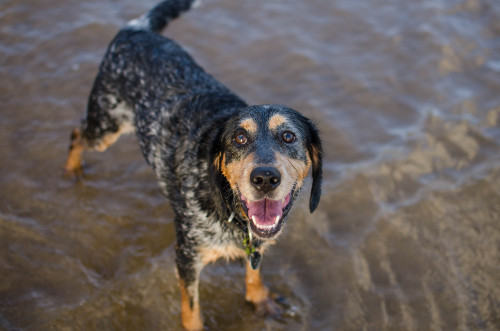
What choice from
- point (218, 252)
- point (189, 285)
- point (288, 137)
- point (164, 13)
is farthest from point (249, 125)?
point (164, 13)

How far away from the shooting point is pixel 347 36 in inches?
240

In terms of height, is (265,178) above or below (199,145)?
above

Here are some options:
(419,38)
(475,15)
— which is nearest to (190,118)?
(419,38)

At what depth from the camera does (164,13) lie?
427cm

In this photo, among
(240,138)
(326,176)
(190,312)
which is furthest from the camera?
(326,176)

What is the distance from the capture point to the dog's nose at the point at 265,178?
237 cm

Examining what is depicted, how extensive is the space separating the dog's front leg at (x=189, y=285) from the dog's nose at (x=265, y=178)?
35.6 inches

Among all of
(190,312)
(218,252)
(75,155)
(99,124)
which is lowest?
(190,312)

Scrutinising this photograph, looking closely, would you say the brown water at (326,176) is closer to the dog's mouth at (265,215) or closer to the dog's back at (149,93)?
the dog's back at (149,93)

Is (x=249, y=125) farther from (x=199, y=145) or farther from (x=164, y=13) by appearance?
(x=164, y=13)

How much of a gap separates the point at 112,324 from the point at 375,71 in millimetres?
4276

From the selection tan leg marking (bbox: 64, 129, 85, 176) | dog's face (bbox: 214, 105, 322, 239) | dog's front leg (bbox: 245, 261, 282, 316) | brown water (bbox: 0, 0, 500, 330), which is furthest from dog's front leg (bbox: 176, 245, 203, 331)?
tan leg marking (bbox: 64, 129, 85, 176)

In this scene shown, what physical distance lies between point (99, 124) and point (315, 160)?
217cm

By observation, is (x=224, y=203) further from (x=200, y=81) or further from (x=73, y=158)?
(x=73, y=158)
